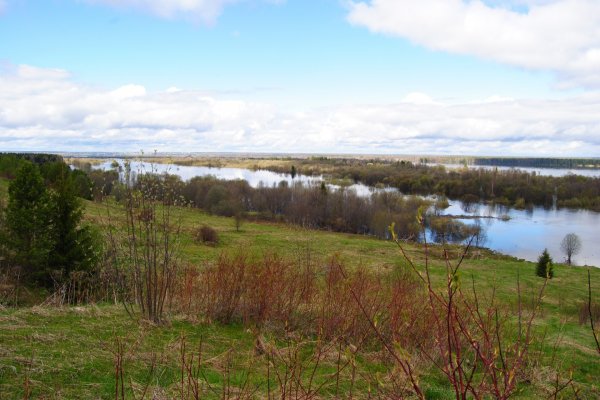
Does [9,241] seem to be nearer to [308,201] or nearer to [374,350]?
[374,350]

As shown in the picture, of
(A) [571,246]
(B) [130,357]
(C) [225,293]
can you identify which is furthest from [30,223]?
(A) [571,246]

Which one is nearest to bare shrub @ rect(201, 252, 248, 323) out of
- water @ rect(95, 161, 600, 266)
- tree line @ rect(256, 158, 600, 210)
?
water @ rect(95, 161, 600, 266)

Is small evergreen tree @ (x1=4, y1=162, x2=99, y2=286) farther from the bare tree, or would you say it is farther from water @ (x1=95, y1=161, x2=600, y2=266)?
the bare tree

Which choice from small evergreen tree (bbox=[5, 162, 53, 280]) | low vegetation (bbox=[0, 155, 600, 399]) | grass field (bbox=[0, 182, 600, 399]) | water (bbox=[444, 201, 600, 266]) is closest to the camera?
grass field (bbox=[0, 182, 600, 399])

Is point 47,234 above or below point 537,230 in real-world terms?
above

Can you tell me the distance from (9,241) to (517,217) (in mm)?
56682

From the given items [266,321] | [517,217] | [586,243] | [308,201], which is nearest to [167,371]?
→ [266,321]

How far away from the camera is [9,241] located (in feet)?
51.2

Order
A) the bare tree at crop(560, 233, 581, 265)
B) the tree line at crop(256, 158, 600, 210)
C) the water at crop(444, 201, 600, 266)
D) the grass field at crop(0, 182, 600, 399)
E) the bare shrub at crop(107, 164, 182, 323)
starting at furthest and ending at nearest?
the tree line at crop(256, 158, 600, 210) < the water at crop(444, 201, 600, 266) < the bare tree at crop(560, 233, 581, 265) < the bare shrub at crop(107, 164, 182, 323) < the grass field at crop(0, 182, 600, 399)

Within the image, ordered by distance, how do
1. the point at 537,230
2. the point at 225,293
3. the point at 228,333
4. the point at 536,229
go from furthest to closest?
the point at 536,229 < the point at 537,230 < the point at 225,293 < the point at 228,333

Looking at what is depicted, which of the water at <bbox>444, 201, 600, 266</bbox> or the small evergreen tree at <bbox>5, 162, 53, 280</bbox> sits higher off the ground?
the small evergreen tree at <bbox>5, 162, 53, 280</bbox>

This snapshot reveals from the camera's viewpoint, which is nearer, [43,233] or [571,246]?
[43,233]

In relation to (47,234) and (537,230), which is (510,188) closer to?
(537,230)

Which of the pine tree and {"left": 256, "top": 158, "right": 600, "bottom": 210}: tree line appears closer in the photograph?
the pine tree
